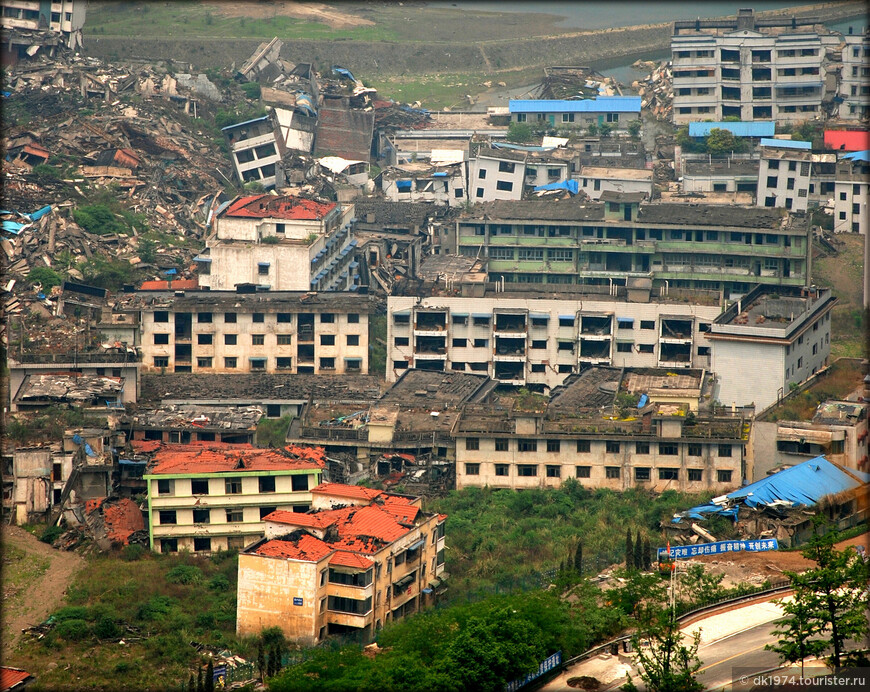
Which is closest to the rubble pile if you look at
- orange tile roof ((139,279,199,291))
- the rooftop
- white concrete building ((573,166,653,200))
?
white concrete building ((573,166,653,200))

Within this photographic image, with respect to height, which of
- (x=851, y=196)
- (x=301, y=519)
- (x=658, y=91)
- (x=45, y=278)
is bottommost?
(x=301, y=519)

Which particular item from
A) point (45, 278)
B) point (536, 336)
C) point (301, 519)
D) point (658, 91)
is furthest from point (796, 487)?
point (658, 91)

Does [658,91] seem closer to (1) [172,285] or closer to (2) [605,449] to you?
(1) [172,285]

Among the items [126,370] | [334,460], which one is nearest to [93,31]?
[126,370]

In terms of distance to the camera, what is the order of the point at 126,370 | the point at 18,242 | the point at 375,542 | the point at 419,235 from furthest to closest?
the point at 419,235, the point at 18,242, the point at 126,370, the point at 375,542

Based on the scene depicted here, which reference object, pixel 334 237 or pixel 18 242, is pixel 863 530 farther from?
pixel 18 242

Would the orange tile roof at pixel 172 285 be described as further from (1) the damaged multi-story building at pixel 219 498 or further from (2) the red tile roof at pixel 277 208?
(1) the damaged multi-story building at pixel 219 498

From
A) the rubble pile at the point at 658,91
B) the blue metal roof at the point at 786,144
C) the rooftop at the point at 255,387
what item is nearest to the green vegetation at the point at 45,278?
the rooftop at the point at 255,387
